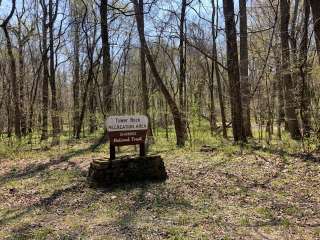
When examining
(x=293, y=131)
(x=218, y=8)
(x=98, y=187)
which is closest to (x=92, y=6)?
(x=218, y=8)

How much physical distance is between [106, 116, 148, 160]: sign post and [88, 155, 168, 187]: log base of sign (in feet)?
0.64

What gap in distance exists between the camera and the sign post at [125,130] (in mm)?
8477

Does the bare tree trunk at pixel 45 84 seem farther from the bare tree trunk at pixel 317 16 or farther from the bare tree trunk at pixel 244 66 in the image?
the bare tree trunk at pixel 317 16

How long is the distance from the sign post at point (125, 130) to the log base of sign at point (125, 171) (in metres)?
0.20

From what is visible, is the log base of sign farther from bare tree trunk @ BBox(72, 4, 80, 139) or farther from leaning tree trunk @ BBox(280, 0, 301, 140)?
bare tree trunk @ BBox(72, 4, 80, 139)

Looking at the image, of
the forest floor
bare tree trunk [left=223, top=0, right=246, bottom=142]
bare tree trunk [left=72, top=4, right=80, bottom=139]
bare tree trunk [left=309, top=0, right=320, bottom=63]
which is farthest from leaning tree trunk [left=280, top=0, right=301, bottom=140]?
bare tree trunk [left=72, top=4, right=80, bottom=139]

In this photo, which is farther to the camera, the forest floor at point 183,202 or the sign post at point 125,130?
the sign post at point 125,130

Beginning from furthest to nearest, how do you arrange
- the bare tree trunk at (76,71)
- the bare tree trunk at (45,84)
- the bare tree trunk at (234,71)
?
the bare tree trunk at (76,71)
the bare tree trunk at (45,84)
the bare tree trunk at (234,71)

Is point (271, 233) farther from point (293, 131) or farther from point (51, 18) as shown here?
point (51, 18)

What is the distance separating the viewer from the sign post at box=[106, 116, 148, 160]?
8.48 m

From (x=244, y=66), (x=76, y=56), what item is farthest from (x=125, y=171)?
(x=76, y=56)

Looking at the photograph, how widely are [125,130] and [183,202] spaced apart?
83.2 inches

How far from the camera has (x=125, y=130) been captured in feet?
28.3

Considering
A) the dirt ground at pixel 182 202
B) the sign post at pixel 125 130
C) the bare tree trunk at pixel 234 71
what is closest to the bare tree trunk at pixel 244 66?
the bare tree trunk at pixel 234 71
